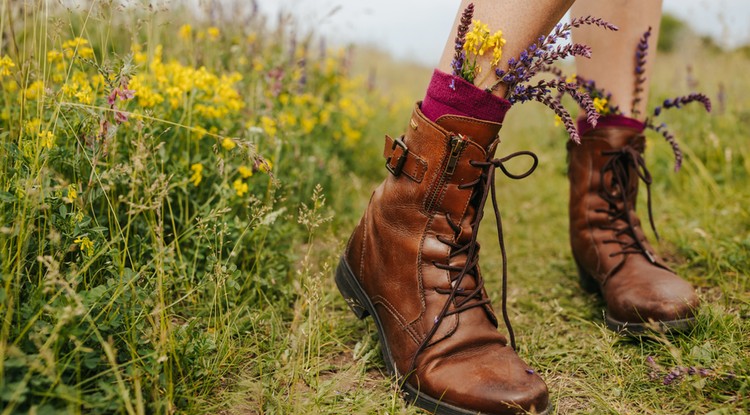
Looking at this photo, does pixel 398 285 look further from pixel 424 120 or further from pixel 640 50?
pixel 640 50

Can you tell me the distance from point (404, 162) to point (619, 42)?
1.02m

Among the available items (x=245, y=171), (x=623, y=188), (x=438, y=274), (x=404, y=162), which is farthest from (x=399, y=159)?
(x=623, y=188)

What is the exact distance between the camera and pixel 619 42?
197 cm

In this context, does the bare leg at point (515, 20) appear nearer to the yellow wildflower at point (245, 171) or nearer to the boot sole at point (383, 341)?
the boot sole at point (383, 341)

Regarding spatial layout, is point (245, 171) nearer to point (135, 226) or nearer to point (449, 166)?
point (135, 226)

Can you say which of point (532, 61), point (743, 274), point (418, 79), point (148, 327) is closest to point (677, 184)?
point (743, 274)

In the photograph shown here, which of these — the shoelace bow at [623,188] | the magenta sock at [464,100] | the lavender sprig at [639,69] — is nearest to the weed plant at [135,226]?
the magenta sock at [464,100]

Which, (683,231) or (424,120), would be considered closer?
(424,120)

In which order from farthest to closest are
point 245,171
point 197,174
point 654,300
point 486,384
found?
point 245,171 < point 197,174 < point 654,300 < point 486,384

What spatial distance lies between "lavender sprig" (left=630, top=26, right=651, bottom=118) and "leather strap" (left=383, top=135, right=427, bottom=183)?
1.00m

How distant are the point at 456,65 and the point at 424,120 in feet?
0.55

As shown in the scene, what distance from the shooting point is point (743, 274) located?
6.72ft

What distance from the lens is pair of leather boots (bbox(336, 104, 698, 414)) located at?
1381mm

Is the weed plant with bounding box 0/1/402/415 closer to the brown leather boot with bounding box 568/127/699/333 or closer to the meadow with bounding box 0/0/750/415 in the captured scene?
the meadow with bounding box 0/0/750/415
